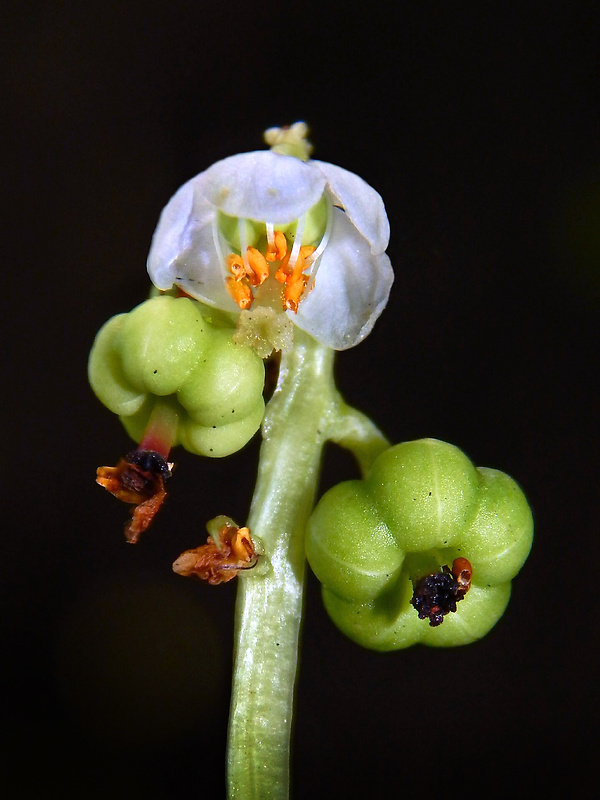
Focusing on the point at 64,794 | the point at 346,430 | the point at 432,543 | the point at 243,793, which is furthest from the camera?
the point at 64,794

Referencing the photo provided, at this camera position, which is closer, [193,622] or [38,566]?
[38,566]

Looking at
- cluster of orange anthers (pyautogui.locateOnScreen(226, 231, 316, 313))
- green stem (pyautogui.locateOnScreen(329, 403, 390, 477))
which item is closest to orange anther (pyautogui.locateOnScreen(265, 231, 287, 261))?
cluster of orange anthers (pyautogui.locateOnScreen(226, 231, 316, 313))

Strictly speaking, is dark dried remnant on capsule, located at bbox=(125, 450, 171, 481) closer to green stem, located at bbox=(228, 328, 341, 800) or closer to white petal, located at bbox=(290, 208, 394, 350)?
green stem, located at bbox=(228, 328, 341, 800)

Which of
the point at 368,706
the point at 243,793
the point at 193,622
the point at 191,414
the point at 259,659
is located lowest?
the point at 243,793

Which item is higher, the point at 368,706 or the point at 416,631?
the point at 368,706

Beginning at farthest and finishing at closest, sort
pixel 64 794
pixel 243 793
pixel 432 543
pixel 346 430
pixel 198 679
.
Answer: pixel 198 679
pixel 64 794
pixel 346 430
pixel 243 793
pixel 432 543

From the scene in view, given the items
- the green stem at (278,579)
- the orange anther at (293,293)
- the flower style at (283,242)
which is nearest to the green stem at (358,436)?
the green stem at (278,579)

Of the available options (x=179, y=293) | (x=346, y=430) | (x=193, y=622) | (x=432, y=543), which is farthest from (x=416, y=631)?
(x=193, y=622)

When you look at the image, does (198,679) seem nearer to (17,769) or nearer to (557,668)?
(17,769)

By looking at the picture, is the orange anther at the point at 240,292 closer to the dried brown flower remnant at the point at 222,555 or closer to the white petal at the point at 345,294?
the white petal at the point at 345,294
